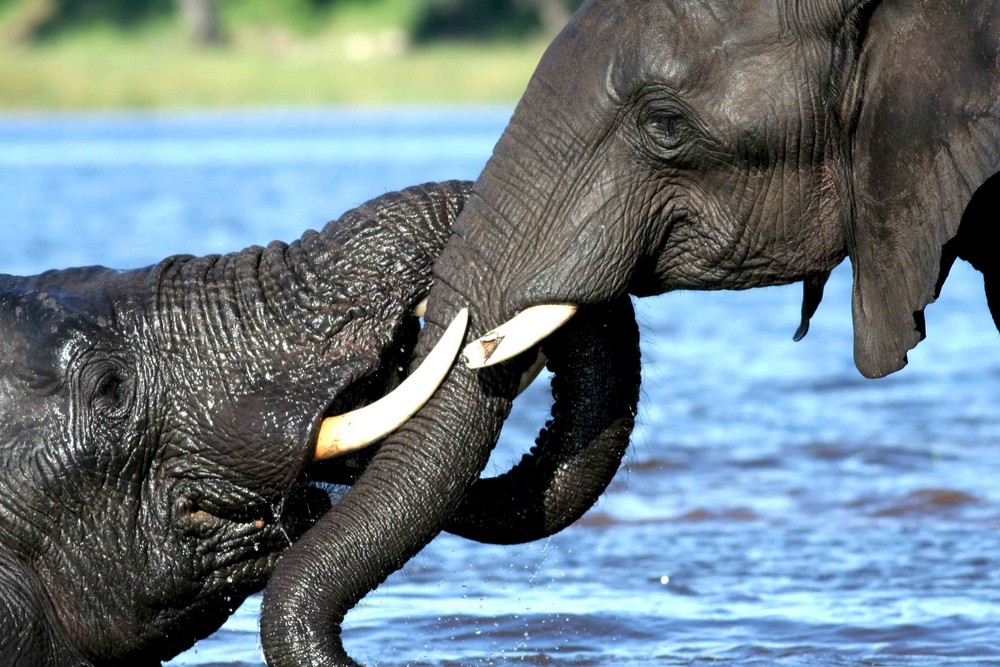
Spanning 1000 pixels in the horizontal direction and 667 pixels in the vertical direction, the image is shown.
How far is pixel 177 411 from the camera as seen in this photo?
5.36m

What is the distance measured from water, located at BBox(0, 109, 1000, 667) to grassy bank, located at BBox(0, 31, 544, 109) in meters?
32.9

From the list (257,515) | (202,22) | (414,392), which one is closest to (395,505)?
(414,392)

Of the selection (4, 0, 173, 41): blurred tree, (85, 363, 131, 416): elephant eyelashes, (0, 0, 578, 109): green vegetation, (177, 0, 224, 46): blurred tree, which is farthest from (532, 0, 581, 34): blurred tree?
(85, 363, 131, 416): elephant eyelashes

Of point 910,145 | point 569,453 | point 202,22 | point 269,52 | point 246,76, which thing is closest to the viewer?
point 910,145

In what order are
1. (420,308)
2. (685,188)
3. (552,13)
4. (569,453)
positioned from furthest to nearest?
(552,13), (569,453), (420,308), (685,188)

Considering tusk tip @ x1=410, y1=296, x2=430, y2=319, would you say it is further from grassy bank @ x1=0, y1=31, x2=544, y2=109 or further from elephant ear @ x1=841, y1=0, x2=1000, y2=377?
grassy bank @ x1=0, y1=31, x2=544, y2=109

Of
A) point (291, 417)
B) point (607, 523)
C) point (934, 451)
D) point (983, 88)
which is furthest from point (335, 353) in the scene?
point (934, 451)

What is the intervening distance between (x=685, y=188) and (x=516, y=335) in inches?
24.0

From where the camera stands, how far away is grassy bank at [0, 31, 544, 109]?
171 ft

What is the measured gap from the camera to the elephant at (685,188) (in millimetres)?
4992

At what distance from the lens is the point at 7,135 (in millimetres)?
47625

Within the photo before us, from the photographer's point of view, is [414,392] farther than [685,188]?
No

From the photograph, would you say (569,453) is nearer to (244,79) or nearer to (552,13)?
(244,79)

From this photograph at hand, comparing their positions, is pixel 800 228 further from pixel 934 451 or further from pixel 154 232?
pixel 154 232
